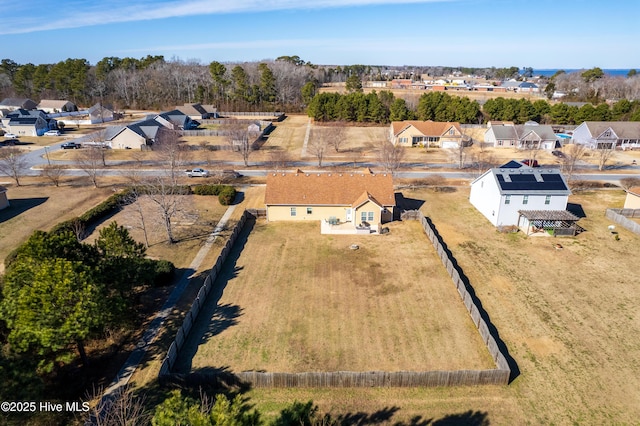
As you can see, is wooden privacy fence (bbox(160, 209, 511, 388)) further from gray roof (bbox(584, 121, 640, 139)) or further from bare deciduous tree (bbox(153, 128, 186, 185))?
gray roof (bbox(584, 121, 640, 139))

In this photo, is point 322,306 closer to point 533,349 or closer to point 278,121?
point 533,349

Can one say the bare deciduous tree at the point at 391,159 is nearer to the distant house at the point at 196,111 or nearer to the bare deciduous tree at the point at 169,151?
the bare deciduous tree at the point at 169,151

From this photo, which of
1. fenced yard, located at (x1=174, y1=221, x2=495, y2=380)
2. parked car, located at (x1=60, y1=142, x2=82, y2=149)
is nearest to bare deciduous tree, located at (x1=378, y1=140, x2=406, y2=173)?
fenced yard, located at (x1=174, y1=221, x2=495, y2=380)

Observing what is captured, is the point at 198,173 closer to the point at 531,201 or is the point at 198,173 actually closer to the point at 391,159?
the point at 391,159

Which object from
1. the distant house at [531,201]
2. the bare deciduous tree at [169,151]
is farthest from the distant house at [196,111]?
the distant house at [531,201]

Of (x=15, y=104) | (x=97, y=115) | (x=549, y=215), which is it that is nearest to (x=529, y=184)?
(x=549, y=215)

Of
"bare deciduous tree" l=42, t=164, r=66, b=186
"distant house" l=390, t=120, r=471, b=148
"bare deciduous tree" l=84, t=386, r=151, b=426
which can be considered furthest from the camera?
"distant house" l=390, t=120, r=471, b=148
